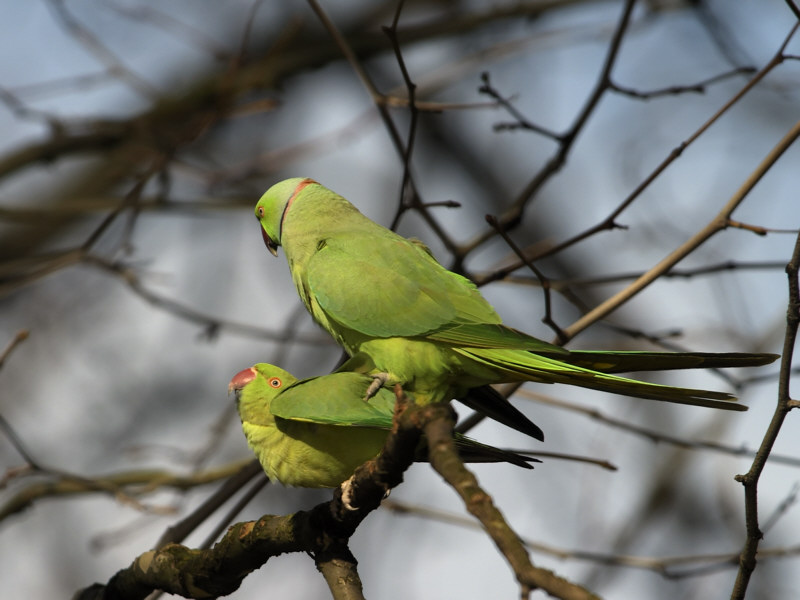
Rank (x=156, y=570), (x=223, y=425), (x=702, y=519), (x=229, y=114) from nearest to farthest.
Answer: (x=156, y=570) → (x=223, y=425) → (x=229, y=114) → (x=702, y=519)

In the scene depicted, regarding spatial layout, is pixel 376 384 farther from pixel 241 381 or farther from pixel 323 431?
pixel 241 381

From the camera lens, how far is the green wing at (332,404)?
233cm

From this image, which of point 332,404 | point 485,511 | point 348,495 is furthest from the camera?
point 332,404

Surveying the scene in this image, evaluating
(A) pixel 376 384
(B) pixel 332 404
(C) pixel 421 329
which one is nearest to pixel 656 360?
(C) pixel 421 329

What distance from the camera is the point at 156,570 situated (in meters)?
2.54

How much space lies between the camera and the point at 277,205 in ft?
11.5

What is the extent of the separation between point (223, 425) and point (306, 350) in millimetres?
3771

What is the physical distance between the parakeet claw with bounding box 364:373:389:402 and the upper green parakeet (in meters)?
0.03

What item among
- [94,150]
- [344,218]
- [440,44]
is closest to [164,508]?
[344,218]

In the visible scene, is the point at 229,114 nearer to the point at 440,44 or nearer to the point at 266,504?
the point at 440,44

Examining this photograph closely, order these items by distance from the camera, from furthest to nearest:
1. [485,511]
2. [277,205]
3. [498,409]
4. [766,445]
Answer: [277,205] < [498,409] < [766,445] < [485,511]

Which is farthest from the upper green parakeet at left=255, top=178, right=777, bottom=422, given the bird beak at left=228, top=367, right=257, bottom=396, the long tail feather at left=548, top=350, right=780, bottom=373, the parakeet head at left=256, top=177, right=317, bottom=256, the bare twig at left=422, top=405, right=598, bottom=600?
the bare twig at left=422, top=405, right=598, bottom=600

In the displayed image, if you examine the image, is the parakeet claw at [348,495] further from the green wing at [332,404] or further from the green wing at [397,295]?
the green wing at [397,295]

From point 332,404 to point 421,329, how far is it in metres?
0.58
